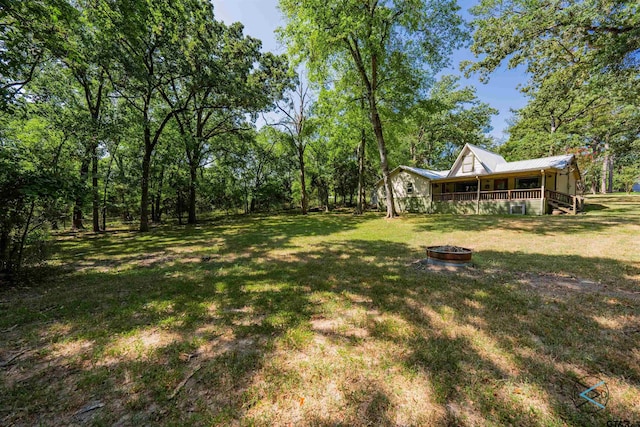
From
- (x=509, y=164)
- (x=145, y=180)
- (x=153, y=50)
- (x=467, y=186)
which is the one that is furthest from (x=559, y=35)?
(x=145, y=180)

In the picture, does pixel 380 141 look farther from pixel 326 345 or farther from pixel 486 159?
pixel 326 345

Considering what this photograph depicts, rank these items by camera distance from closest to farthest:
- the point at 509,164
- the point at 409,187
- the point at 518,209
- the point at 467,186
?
the point at 518,209
the point at 509,164
the point at 467,186
the point at 409,187

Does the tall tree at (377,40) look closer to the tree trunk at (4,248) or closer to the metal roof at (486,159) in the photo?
the metal roof at (486,159)

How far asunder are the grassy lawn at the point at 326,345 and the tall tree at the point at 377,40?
1211 centimetres

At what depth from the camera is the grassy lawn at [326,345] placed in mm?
1889

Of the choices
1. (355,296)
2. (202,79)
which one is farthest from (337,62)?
(355,296)

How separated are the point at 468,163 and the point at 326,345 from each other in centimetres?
2132

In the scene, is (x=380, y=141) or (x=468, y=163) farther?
(x=468, y=163)

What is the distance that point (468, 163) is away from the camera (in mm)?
19297

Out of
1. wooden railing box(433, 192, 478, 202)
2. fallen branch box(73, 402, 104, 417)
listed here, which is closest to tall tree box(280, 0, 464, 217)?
wooden railing box(433, 192, 478, 202)

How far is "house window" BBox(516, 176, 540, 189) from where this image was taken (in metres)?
17.5

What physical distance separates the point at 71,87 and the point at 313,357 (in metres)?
19.7

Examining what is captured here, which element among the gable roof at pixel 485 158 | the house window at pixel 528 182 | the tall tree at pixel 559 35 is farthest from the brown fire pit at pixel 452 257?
the house window at pixel 528 182

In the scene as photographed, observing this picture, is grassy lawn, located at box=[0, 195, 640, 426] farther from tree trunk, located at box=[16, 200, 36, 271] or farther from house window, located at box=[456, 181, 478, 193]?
house window, located at box=[456, 181, 478, 193]
